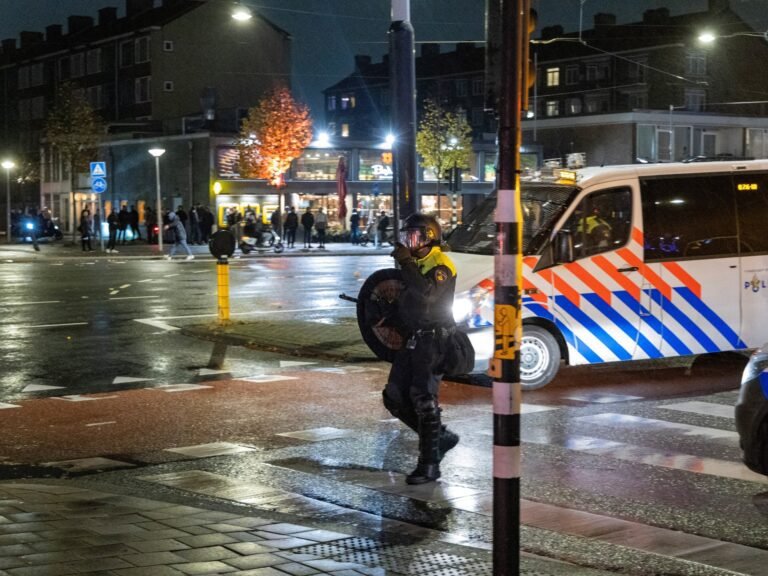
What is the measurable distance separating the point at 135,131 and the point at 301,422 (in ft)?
185

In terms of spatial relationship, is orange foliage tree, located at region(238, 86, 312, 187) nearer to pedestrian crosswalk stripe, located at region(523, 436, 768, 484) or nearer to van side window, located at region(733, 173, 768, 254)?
van side window, located at region(733, 173, 768, 254)

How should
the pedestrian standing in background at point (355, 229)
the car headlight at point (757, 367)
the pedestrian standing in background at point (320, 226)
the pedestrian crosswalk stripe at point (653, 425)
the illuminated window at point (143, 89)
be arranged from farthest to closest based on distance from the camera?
1. the illuminated window at point (143, 89)
2. the pedestrian standing in background at point (355, 229)
3. the pedestrian standing in background at point (320, 226)
4. the pedestrian crosswalk stripe at point (653, 425)
5. the car headlight at point (757, 367)

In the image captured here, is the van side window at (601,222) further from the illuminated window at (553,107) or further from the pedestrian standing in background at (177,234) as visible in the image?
the illuminated window at (553,107)

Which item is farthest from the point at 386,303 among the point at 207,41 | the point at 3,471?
the point at 207,41

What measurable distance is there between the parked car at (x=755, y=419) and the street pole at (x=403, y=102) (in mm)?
6623

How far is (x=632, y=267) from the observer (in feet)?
39.1

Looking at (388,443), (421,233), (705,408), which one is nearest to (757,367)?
(421,233)

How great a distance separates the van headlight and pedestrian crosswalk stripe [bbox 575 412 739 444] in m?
1.73


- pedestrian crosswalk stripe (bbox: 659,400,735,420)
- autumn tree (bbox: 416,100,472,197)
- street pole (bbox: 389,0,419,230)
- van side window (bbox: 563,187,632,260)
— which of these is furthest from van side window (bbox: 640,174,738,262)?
autumn tree (bbox: 416,100,472,197)

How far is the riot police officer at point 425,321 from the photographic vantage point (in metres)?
7.57

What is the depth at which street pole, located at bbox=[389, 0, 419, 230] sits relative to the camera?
1319 cm

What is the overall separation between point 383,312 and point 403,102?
5.81 metres

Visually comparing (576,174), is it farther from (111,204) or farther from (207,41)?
(207,41)

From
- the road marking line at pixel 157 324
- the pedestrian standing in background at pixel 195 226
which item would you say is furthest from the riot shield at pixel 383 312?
the pedestrian standing in background at pixel 195 226
